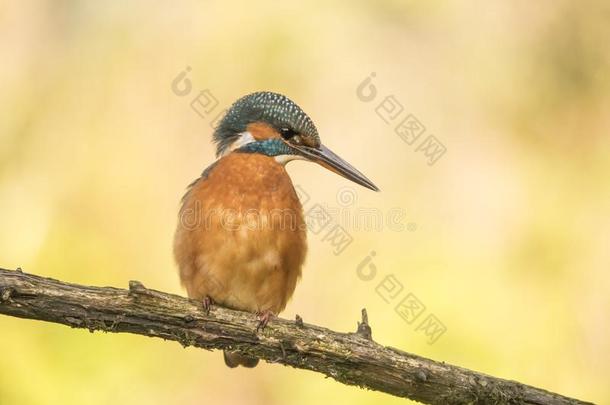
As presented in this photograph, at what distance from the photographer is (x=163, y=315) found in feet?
12.3

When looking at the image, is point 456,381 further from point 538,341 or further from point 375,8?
point 375,8

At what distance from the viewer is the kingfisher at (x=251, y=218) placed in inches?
181

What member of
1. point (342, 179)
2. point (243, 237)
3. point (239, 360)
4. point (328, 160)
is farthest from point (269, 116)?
point (342, 179)

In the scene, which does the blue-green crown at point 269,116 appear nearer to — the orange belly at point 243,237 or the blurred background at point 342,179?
the orange belly at point 243,237

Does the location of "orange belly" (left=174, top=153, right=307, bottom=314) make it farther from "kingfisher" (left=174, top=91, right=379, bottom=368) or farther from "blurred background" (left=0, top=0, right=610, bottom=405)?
"blurred background" (left=0, top=0, right=610, bottom=405)

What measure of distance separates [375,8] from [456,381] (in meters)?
4.23

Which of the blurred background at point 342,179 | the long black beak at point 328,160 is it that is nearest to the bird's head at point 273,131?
the long black beak at point 328,160

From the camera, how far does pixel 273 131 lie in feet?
16.6

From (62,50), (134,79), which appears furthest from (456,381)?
(62,50)

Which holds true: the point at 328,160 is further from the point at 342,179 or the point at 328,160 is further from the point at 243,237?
the point at 342,179

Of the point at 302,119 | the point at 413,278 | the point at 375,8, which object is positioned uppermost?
the point at 375,8

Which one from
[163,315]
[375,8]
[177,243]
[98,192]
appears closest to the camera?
[163,315]

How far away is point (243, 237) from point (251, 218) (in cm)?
14

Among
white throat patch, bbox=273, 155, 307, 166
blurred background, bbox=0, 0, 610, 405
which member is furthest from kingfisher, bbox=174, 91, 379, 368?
blurred background, bbox=0, 0, 610, 405
